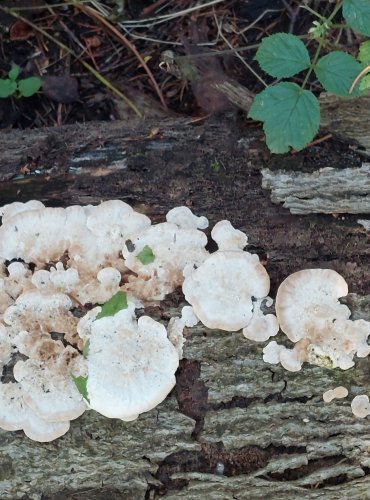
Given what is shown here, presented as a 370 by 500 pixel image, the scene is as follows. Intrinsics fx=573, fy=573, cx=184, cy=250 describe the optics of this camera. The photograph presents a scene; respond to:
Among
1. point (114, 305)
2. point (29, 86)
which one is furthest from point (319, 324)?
point (29, 86)

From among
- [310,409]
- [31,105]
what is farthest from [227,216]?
[31,105]


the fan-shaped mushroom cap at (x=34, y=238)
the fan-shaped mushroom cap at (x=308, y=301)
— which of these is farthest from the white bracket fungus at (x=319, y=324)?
the fan-shaped mushroom cap at (x=34, y=238)

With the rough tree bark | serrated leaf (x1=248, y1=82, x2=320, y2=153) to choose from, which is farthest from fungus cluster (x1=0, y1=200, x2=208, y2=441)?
serrated leaf (x1=248, y1=82, x2=320, y2=153)

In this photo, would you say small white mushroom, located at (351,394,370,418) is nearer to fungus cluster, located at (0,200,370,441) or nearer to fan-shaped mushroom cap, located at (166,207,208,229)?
fungus cluster, located at (0,200,370,441)

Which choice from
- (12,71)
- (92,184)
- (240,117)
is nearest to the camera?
(92,184)

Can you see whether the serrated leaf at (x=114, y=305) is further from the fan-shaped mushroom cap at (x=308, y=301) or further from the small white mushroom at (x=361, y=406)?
the small white mushroom at (x=361, y=406)

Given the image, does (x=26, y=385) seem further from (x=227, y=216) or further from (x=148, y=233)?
(x=227, y=216)
